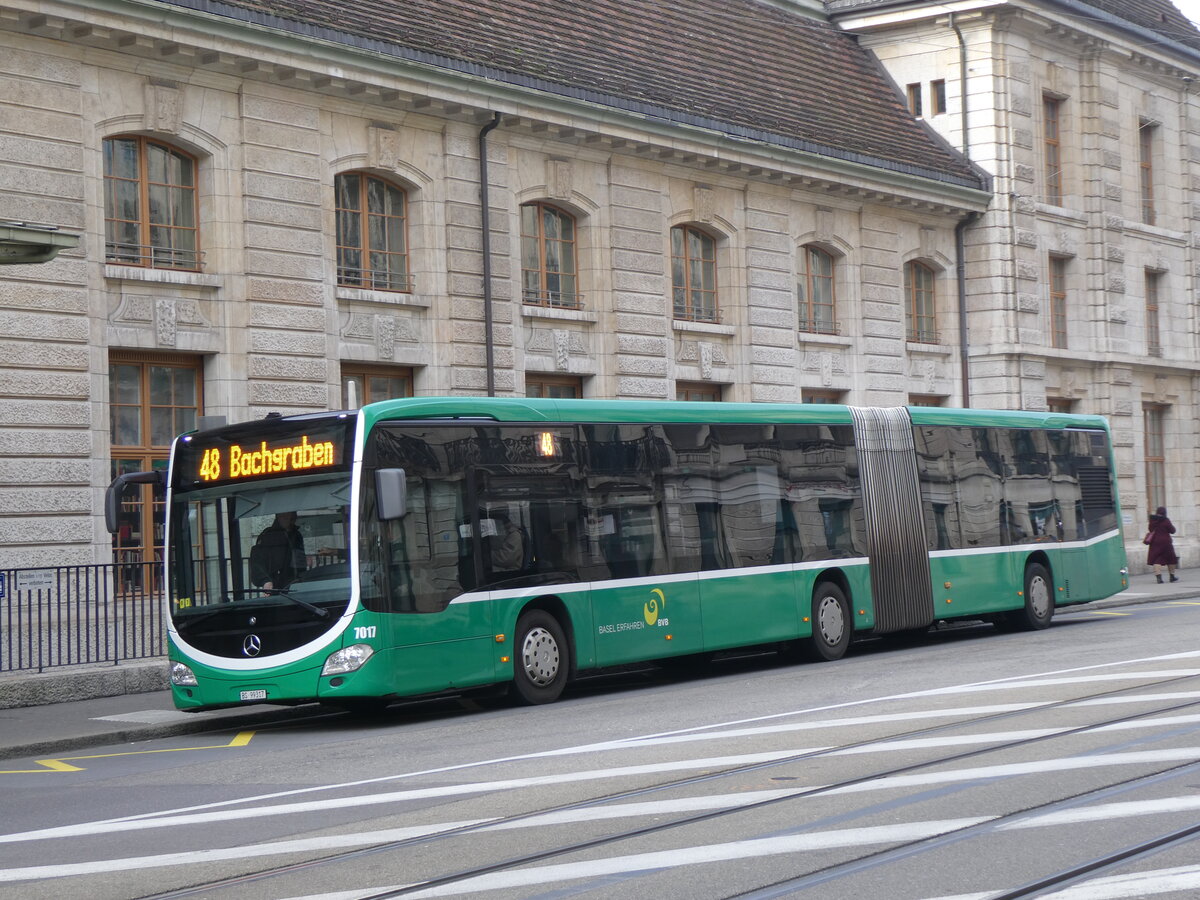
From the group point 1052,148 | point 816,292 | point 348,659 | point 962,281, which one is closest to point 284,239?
point 348,659

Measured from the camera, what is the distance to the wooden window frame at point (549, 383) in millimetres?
27195

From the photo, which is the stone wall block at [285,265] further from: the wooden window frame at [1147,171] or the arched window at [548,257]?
the wooden window frame at [1147,171]

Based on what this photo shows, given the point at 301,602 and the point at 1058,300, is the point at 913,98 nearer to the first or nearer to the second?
the point at 1058,300

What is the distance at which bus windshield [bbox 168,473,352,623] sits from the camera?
49.7 feet

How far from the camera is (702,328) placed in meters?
29.9

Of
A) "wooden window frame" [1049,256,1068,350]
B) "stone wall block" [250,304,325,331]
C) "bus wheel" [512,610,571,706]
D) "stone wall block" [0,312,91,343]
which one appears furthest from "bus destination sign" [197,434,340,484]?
"wooden window frame" [1049,256,1068,350]

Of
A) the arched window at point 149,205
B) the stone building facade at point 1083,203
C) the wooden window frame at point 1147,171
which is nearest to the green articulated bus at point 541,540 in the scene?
the arched window at point 149,205

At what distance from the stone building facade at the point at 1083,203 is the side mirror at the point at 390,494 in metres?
23.7

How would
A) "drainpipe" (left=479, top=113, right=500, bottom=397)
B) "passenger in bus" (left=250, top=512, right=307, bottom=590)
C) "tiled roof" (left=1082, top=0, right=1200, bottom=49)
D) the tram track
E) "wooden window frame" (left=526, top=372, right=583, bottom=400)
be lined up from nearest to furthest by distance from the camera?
the tram track
"passenger in bus" (left=250, top=512, right=307, bottom=590)
"drainpipe" (left=479, top=113, right=500, bottom=397)
"wooden window frame" (left=526, top=372, right=583, bottom=400)
"tiled roof" (left=1082, top=0, right=1200, bottom=49)

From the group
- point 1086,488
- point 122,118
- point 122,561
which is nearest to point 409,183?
point 122,118

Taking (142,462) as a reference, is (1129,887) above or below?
below

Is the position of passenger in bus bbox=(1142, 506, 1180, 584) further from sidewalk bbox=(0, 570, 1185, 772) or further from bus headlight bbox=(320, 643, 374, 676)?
bus headlight bbox=(320, 643, 374, 676)

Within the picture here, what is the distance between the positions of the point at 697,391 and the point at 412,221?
7.12 meters

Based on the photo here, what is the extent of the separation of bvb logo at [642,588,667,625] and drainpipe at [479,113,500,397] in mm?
8275
